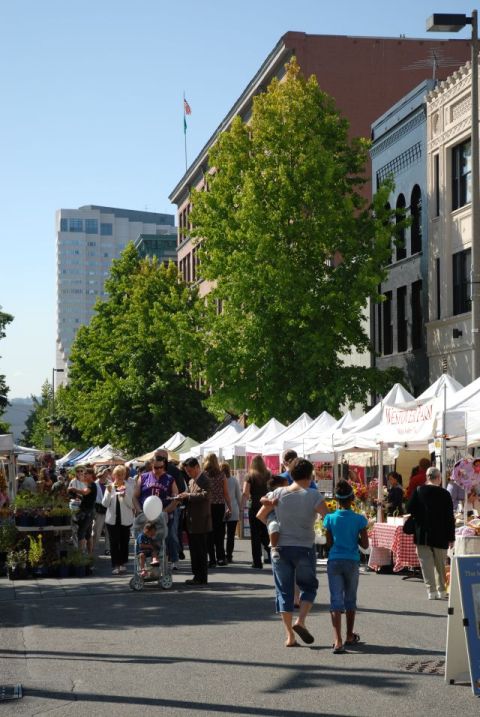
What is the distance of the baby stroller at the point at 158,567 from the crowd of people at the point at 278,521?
56 millimetres

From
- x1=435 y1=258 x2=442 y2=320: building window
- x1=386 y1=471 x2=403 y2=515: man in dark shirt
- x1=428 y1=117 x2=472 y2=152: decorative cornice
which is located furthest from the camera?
x1=435 y1=258 x2=442 y2=320: building window

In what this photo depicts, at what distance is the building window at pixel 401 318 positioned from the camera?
143 ft

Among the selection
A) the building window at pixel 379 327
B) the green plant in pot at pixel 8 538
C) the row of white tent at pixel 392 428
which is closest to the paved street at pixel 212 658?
the row of white tent at pixel 392 428

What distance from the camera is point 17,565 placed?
21.6 m

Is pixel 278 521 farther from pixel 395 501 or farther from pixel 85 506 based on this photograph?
pixel 85 506

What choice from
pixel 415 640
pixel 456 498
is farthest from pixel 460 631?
pixel 456 498

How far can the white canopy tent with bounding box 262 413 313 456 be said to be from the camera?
31.5 meters

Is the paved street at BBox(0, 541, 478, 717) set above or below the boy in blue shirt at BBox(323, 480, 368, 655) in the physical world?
below

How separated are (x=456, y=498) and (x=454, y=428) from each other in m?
2.26

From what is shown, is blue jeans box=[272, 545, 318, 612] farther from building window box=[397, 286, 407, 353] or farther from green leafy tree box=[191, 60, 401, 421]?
building window box=[397, 286, 407, 353]

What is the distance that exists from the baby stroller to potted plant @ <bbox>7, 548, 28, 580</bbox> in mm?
3053

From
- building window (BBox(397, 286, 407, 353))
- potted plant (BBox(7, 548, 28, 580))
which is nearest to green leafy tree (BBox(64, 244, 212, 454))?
building window (BBox(397, 286, 407, 353))

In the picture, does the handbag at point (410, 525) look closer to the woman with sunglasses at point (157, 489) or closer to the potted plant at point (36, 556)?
the woman with sunglasses at point (157, 489)

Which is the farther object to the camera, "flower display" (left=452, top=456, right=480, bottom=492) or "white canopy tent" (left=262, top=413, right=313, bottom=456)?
"white canopy tent" (left=262, top=413, right=313, bottom=456)
